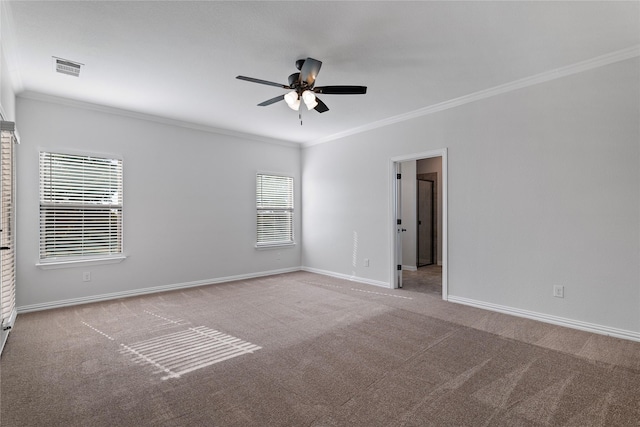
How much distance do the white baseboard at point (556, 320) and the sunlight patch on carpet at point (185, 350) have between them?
279 cm

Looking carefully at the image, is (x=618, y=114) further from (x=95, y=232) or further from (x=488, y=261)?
(x=95, y=232)

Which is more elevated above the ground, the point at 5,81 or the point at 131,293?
the point at 5,81

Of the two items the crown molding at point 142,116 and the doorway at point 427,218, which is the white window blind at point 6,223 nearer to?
the crown molding at point 142,116

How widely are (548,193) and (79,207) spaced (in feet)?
18.7

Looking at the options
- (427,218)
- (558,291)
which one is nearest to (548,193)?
(558,291)

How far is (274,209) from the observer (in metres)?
6.51

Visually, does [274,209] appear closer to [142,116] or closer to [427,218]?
[142,116]

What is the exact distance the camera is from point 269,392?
7.21 feet

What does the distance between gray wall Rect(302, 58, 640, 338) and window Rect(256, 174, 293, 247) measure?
2431mm

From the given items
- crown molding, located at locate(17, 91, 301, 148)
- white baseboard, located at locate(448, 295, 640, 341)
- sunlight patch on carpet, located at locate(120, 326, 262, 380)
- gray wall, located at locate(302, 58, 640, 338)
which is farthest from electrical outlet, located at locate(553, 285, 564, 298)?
crown molding, located at locate(17, 91, 301, 148)

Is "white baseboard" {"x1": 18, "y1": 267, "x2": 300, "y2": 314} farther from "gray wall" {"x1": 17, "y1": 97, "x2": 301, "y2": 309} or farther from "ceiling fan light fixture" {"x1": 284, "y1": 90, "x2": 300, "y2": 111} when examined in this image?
"ceiling fan light fixture" {"x1": 284, "y1": 90, "x2": 300, "y2": 111}

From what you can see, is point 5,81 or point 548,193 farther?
point 548,193

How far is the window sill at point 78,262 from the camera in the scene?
4109 millimetres

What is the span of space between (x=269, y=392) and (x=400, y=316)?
2026 mm
